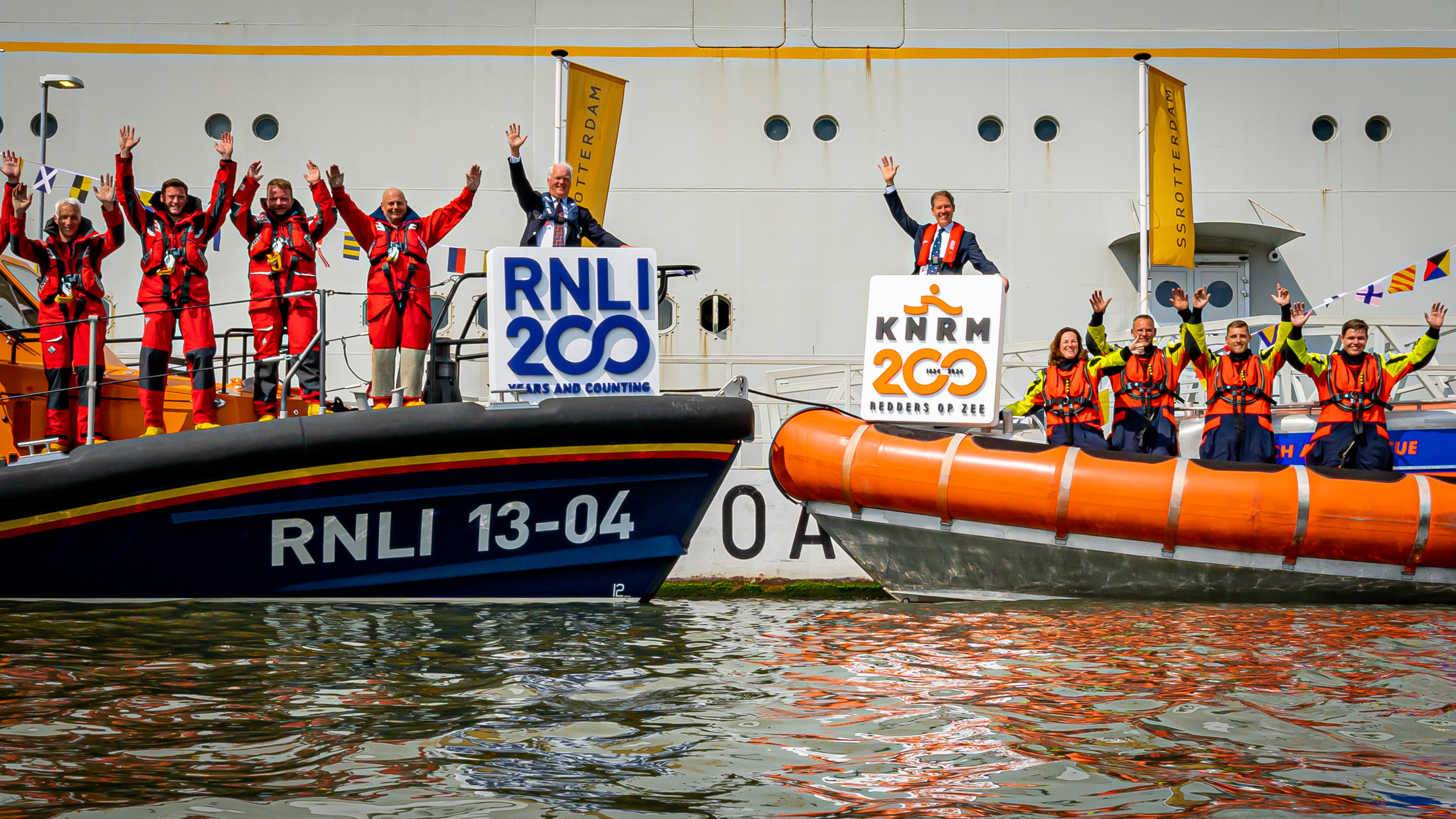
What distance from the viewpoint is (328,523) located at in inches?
215

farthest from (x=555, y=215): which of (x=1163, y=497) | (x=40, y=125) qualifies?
(x=40, y=125)

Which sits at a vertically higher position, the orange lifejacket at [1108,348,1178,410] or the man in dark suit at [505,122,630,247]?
the man in dark suit at [505,122,630,247]

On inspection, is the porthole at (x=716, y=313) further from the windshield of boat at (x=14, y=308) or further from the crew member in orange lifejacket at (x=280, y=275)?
the windshield of boat at (x=14, y=308)

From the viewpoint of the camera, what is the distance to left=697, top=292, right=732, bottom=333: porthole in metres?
10.9

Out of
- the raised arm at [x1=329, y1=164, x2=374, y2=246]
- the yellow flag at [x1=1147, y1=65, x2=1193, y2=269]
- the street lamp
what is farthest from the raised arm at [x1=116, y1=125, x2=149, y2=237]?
the yellow flag at [x1=1147, y1=65, x2=1193, y2=269]

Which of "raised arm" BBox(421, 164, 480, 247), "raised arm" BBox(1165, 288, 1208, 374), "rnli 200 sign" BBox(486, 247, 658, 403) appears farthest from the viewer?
"raised arm" BBox(1165, 288, 1208, 374)

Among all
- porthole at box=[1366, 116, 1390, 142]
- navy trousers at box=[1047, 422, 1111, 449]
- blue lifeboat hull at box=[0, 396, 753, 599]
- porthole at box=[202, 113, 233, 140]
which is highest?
porthole at box=[1366, 116, 1390, 142]

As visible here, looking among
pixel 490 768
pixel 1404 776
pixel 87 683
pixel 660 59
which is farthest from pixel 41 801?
pixel 660 59

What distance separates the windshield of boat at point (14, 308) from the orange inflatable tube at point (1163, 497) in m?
4.39

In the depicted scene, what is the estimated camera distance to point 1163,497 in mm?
6445

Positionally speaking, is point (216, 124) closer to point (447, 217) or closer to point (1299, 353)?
point (447, 217)

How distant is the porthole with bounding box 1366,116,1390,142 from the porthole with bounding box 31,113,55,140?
11.7 m

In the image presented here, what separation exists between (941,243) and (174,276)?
13.1 feet

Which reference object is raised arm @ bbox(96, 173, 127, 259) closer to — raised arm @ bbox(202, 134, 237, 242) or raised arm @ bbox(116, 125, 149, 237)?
raised arm @ bbox(116, 125, 149, 237)
